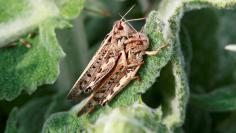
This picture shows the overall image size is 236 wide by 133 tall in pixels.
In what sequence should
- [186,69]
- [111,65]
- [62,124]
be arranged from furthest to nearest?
[186,69]
[111,65]
[62,124]

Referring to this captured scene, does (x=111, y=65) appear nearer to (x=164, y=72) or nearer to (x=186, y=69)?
(x=164, y=72)

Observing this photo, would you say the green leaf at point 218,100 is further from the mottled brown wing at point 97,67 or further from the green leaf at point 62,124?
the green leaf at point 62,124

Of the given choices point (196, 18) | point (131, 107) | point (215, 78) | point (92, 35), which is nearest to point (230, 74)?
point (215, 78)

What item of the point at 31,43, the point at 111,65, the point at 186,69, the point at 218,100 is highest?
the point at 31,43

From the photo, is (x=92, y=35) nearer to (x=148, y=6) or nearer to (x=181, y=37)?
(x=148, y=6)

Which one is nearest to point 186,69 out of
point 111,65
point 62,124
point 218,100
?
point 218,100

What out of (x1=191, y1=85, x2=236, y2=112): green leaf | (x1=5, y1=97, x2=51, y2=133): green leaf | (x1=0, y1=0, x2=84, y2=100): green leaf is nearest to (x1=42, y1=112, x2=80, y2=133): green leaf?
(x1=0, y1=0, x2=84, y2=100): green leaf

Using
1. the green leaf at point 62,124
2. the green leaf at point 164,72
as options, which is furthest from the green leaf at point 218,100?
the green leaf at point 62,124
